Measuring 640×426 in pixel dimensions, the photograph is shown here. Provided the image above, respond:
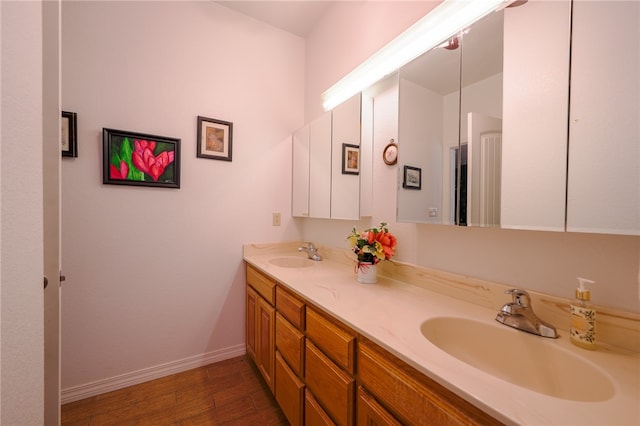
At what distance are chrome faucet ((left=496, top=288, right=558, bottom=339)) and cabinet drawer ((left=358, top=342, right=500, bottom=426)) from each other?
413 millimetres

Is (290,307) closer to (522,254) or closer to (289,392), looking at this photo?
(289,392)

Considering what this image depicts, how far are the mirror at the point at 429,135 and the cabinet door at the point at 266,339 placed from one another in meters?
0.97

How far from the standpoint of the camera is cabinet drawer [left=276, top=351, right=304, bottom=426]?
3.68ft

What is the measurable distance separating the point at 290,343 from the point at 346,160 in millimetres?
1145

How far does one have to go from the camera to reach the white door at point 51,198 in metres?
0.82

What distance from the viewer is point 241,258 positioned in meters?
→ 1.99

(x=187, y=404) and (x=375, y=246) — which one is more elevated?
(x=375, y=246)

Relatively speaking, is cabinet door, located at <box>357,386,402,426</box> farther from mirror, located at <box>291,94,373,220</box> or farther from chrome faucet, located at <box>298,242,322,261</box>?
chrome faucet, located at <box>298,242,322,261</box>

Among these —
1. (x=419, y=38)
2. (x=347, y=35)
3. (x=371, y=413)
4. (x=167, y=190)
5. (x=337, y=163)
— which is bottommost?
(x=371, y=413)

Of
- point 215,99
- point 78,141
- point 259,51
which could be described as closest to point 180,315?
point 78,141

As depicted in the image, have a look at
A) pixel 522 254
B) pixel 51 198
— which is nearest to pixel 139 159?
pixel 51 198

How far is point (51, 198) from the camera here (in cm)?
88

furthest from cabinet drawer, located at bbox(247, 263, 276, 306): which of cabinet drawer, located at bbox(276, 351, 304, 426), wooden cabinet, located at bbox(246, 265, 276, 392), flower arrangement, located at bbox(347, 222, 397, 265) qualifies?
flower arrangement, located at bbox(347, 222, 397, 265)

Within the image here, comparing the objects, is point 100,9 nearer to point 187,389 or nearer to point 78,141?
point 78,141
